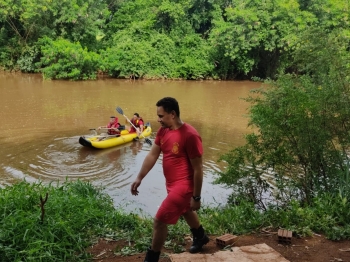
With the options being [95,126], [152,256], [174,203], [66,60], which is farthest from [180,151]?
[66,60]

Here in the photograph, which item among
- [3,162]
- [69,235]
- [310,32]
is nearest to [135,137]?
[3,162]

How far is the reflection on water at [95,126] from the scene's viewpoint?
8.72 meters

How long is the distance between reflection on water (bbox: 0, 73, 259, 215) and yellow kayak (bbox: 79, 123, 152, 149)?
176mm

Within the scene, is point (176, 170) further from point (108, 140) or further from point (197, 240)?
point (108, 140)

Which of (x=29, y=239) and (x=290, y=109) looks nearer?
(x=29, y=239)

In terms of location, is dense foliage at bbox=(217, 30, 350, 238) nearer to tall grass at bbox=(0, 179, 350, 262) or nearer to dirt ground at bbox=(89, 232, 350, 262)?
tall grass at bbox=(0, 179, 350, 262)

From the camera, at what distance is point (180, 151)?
3344 millimetres

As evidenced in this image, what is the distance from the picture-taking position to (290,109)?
5773 mm

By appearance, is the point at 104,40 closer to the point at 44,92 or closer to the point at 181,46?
the point at 181,46

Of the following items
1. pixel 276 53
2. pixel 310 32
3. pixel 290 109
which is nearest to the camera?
pixel 290 109

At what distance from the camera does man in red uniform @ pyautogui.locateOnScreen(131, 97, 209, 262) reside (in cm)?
332

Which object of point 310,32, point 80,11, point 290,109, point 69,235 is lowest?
point 69,235

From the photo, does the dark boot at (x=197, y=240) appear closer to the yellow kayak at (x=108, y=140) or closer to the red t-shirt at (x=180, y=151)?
the red t-shirt at (x=180, y=151)

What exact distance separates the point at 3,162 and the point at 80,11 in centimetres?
1933
